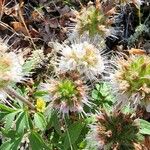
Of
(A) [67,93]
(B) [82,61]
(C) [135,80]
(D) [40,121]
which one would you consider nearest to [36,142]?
(D) [40,121]

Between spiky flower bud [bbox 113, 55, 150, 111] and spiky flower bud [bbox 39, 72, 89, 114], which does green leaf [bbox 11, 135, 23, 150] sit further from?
spiky flower bud [bbox 113, 55, 150, 111]

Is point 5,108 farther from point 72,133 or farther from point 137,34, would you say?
point 137,34

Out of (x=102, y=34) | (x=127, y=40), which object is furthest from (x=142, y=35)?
(x=102, y=34)

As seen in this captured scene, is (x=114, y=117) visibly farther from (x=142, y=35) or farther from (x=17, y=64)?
(x=142, y=35)

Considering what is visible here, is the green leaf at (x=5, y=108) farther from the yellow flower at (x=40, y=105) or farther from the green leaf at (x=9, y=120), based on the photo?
the yellow flower at (x=40, y=105)

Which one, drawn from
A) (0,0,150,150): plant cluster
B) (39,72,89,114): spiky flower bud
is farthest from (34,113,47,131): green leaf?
(39,72,89,114): spiky flower bud

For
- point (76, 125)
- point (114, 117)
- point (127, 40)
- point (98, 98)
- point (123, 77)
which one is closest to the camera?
point (123, 77)

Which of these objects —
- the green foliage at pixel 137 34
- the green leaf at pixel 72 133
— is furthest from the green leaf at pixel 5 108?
the green foliage at pixel 137 34
